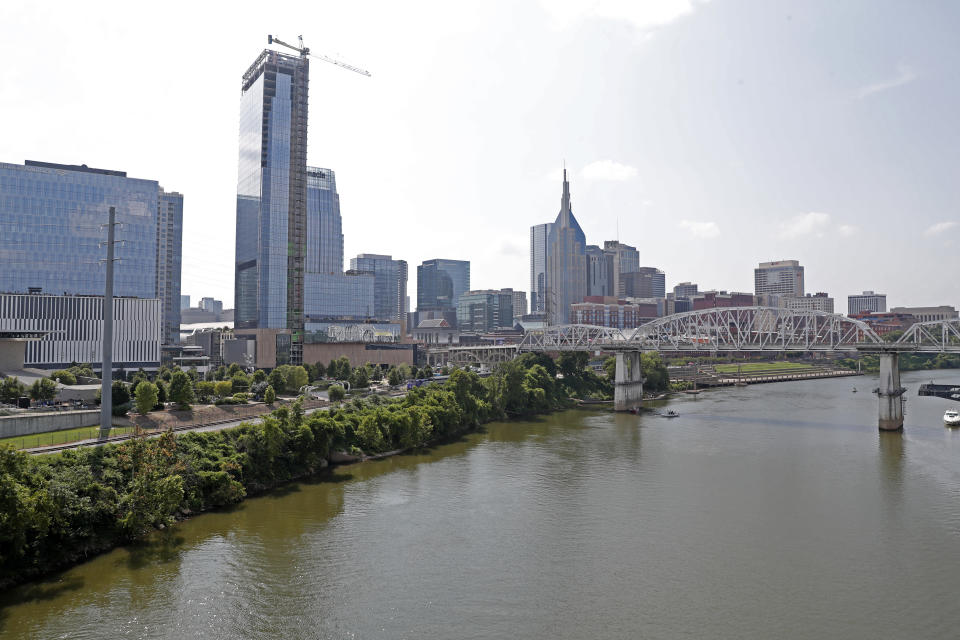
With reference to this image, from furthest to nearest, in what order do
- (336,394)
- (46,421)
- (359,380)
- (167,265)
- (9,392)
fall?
(167,265) → (359,380) → (336,394) → (9,392) → (46,421)

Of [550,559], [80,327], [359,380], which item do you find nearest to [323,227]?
[80,327]

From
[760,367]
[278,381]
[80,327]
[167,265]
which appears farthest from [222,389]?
[167,265]

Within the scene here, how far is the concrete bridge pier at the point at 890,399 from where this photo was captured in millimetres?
58125

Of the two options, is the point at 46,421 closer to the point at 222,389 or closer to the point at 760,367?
the point at 222,389

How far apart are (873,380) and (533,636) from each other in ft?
414

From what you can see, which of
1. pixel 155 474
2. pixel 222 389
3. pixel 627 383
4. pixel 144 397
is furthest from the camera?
pixel 627 383

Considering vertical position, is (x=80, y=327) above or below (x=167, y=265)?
below

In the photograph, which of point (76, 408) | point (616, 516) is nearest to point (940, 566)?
point (616, 516)

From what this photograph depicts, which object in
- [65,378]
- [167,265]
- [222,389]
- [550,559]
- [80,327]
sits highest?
[167,265]

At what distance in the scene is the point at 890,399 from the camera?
193ft

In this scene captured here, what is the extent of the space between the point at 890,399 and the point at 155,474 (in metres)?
60.2

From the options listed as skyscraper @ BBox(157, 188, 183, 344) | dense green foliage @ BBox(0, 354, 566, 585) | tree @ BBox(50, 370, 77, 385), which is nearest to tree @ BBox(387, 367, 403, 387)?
dense green foliage @ BBox(0, 354, 566, 585)

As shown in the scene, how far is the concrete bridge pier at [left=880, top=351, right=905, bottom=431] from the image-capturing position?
5812cm

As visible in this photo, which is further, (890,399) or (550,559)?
(890,399)
